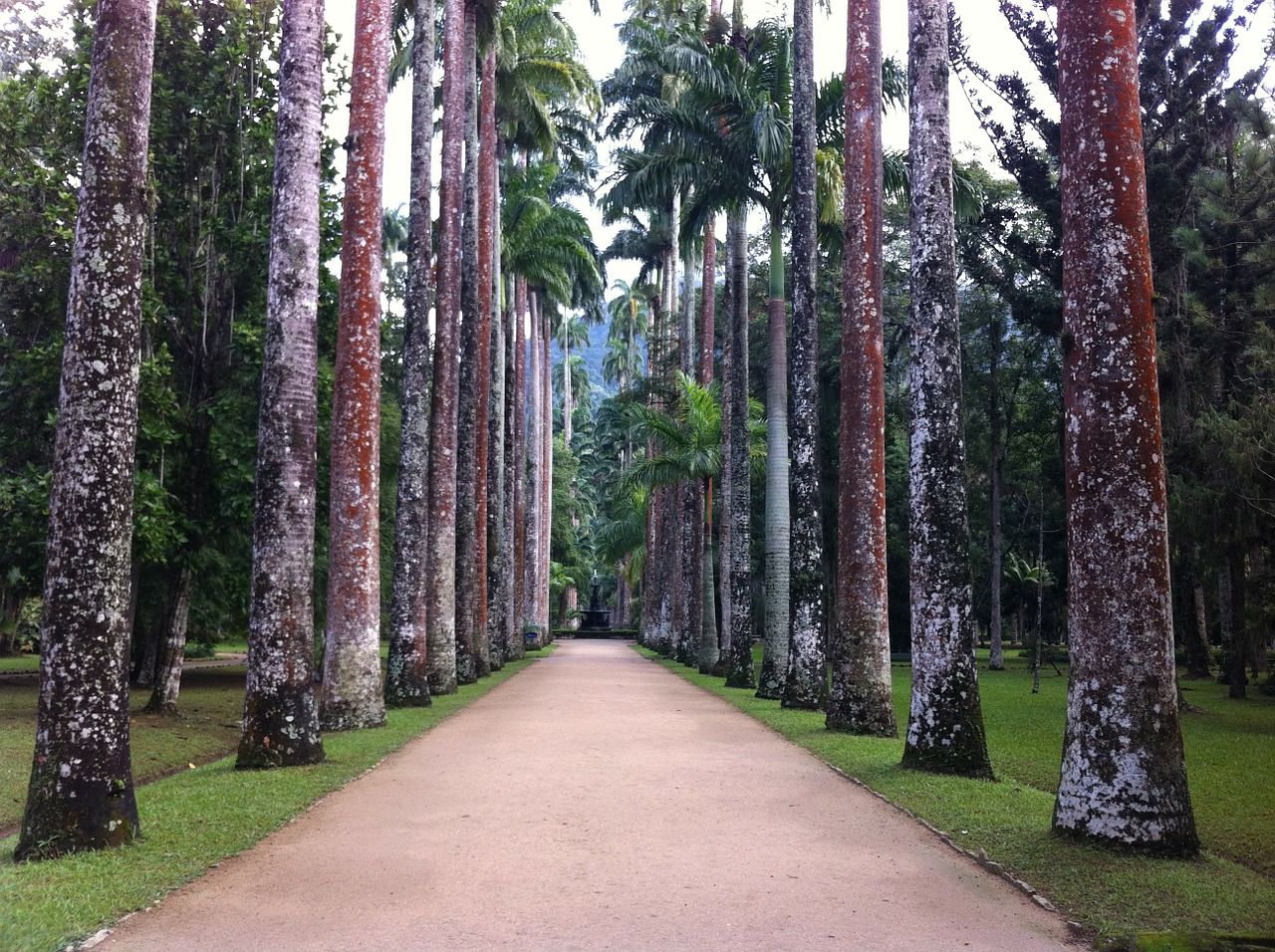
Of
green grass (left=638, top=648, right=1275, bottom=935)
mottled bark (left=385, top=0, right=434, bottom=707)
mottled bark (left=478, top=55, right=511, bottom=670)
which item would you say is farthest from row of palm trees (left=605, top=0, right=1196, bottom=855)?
mottled bark (left=385, top=0, right=434, bottom=707)

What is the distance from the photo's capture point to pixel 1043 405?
38.8m

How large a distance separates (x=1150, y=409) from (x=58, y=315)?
15139mm

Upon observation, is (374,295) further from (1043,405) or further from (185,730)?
(1043,405)

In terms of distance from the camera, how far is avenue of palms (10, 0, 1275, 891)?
280 inches

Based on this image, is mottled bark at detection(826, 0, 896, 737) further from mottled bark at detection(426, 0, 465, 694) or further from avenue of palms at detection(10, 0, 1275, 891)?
mottled bark at detection(426, 0, 465, 694)

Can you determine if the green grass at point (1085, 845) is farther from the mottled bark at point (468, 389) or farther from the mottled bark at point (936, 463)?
the mottled bark at point (468, 389)

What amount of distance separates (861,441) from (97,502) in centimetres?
953

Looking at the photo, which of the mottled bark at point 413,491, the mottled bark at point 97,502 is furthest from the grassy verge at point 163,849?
the mottled bark at point 413,491

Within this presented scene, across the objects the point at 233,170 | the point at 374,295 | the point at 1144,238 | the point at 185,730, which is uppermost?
the point at 233,170

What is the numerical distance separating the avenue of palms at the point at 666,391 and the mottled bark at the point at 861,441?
5 centimetres

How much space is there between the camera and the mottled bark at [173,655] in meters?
16.2

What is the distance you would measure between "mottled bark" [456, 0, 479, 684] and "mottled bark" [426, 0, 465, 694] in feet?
8.79

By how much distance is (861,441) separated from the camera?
14.0 m

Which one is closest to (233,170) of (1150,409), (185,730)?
(185,730)
